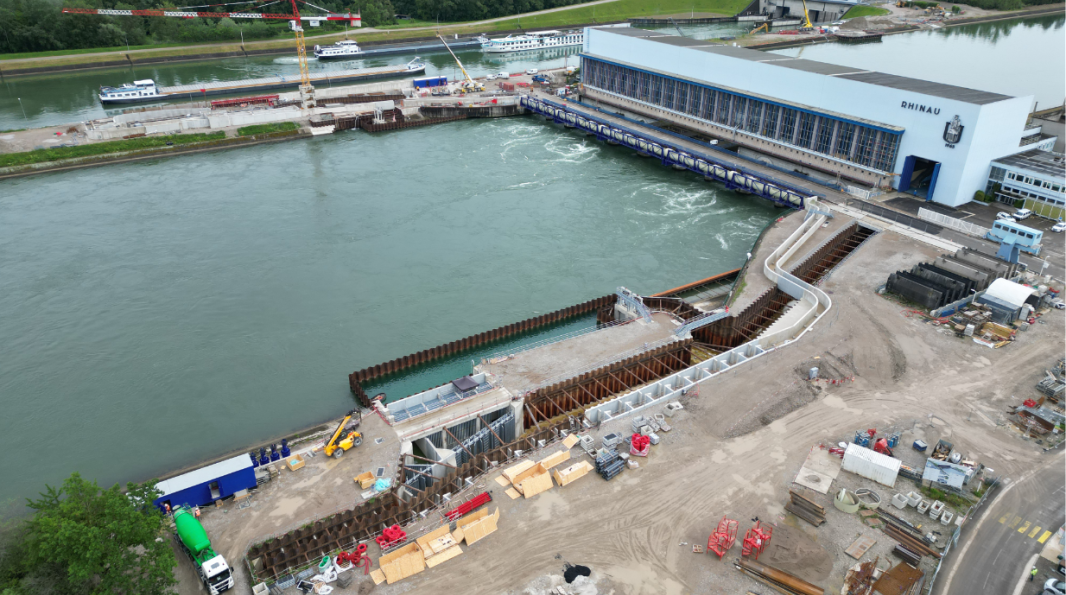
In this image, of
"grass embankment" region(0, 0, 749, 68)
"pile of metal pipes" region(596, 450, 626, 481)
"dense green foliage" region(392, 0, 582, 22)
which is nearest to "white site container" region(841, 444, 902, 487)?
"pile of metal pipes" region(596, 450, 626, 481)

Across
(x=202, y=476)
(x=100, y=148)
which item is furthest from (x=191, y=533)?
(x=100, y=148)

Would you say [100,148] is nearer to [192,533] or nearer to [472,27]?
[192,533]

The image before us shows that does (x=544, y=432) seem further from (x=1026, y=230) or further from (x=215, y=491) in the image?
(x=1026, y=230)

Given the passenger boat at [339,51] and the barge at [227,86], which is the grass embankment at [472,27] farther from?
the barge at [227,86]

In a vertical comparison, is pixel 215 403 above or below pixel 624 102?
below

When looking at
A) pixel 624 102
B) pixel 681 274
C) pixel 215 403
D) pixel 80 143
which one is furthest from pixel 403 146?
pixel 215 403

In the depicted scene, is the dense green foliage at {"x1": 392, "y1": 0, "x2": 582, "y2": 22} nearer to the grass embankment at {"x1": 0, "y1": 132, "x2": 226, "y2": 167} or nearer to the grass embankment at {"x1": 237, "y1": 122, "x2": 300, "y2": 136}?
the grass embankment at {"x1": 237, "y1": 122, "x2": 300, "y2": 136}
